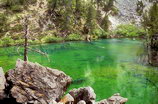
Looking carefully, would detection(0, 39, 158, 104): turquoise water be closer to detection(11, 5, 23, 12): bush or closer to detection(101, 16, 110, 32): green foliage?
detection(11, 5, 23, 12): bush

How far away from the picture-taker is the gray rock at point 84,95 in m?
27.8

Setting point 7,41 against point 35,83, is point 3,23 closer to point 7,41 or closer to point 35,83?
point 7,41

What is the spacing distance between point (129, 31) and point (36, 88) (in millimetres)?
129916

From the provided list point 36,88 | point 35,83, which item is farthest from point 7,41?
point 36,88

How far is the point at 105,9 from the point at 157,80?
124m

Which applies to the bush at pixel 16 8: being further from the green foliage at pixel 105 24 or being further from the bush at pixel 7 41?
the green foliage at pixel 105 24

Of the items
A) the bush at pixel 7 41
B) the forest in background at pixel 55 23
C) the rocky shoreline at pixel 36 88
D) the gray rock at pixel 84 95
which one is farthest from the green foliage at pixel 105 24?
the rocky shoreline at pixel 36 88

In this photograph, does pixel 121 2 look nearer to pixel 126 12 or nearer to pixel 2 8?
pixel 126 12

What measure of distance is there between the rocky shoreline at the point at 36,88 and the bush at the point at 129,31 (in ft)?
398

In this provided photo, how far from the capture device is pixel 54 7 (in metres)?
139

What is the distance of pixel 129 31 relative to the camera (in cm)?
15100

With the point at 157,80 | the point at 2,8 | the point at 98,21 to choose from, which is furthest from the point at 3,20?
the point at 157,80

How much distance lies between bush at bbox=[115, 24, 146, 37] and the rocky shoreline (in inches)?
4778

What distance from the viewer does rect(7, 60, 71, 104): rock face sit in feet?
84.3
